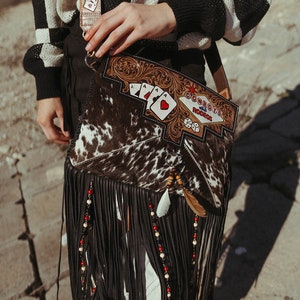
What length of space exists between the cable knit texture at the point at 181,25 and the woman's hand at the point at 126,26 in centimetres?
4

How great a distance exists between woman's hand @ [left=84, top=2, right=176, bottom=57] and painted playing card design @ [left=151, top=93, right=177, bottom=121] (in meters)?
0.12

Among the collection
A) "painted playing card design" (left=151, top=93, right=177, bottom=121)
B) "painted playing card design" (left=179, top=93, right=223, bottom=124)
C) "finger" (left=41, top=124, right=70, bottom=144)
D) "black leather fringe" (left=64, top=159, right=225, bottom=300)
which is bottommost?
"black leather fringe" (left=64, top=159, right=225, bottom=300)

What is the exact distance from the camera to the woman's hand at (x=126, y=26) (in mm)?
756

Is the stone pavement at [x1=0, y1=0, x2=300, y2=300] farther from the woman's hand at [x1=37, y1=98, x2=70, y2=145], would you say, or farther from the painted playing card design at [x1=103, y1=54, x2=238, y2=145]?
the painted playing card design at [x1=103, y1=54, x2=238, y2=145]

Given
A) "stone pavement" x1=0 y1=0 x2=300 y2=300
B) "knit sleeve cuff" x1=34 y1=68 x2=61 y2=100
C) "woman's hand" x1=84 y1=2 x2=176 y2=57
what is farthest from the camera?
"stone pavement" x1=0 y1=0 x2=300 y2=300

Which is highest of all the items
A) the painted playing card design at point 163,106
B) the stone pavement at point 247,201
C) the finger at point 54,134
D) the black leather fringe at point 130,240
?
the painted playing card design at point 163,106

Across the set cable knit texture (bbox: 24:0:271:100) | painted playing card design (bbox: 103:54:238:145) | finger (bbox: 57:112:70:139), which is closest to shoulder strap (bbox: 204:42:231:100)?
cable knit texture (bbox: 24:0:271:100)

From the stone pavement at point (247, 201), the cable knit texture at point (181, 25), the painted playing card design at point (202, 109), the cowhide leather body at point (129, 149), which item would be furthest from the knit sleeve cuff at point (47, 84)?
the stone pavement at point (247, 201)

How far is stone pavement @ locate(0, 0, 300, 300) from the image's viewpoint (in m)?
1.62

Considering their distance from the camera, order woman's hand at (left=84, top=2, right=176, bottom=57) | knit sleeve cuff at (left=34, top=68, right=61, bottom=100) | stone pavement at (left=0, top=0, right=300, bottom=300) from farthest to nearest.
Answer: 1. stone pavement at (left=0, top=0, right=300, bottom=300)
2. knit sleeve cuff at (left=34, top=68, right=61, bottom=100)
3. woman's hand at (left=84, top=2, right=176, bottom=57)

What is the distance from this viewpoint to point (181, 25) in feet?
2.67

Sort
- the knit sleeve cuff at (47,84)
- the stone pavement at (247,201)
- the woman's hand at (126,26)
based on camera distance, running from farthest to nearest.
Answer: the stone pavement at (247,201) → the knit sleeve cuff at (47,84) → the woman's hand at (126,26)

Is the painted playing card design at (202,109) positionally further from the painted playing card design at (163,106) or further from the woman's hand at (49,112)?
the woman's hand at (49,112)

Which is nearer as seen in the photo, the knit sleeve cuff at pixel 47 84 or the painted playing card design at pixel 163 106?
the painted playing card design at pixel 163 106
